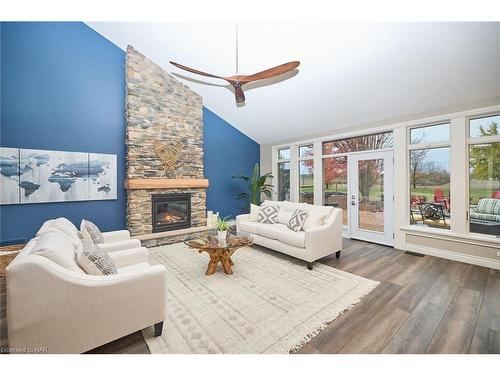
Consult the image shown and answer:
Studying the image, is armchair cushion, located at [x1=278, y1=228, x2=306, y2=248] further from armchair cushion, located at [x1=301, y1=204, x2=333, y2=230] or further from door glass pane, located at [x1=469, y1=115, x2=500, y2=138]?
door glass pane, located at [x1=469, y1=115, x2=500, y2=138]

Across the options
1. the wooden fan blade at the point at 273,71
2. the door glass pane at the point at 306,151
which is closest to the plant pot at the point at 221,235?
the wooden fan blade at the point at 273,71

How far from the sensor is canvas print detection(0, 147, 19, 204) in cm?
350

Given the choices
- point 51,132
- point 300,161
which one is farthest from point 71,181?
point 300,161

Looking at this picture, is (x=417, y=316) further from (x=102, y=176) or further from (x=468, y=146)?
(x=102, y=176)

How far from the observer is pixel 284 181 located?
21.8ft

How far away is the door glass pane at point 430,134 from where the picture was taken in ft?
12.0

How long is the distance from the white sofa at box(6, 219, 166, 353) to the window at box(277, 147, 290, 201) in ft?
16.9

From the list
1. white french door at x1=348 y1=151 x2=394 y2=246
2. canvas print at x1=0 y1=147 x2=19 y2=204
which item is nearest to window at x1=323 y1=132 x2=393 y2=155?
white french door at x1=348 y1=151 x2=394 y2=246

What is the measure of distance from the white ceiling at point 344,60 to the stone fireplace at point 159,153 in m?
0.50

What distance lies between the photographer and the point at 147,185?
179 inches

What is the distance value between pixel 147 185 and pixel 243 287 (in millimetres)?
3105

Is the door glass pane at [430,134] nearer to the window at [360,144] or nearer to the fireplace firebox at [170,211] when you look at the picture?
the window at [360,144]
